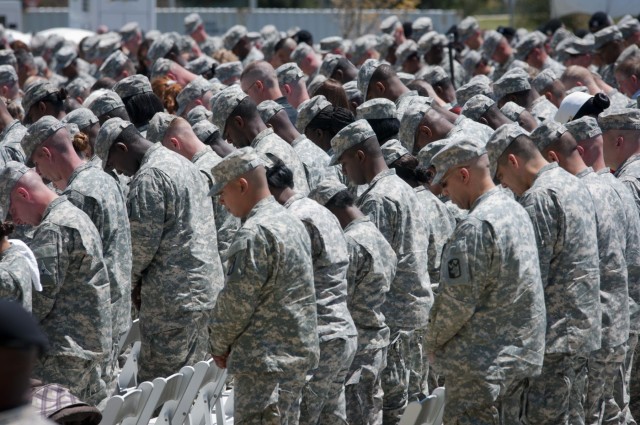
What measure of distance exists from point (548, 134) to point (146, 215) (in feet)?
7.92

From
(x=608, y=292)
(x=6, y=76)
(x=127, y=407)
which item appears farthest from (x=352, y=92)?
(x=127, y=407)

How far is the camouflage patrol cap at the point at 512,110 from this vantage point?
1047cm

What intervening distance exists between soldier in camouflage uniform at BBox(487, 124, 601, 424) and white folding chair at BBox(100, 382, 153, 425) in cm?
204

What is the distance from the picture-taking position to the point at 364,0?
3173 cm

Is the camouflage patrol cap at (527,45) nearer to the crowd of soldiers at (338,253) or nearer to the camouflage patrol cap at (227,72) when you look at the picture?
the camouflage patrol cap at (227,72)

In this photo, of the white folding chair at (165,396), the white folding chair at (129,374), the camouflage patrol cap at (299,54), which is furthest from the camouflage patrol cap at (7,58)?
the white folding chair at (165,396)

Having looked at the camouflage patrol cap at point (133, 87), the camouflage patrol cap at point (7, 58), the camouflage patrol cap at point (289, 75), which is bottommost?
the camouflage patrol cap at point (7, 58)

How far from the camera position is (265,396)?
6.33 m

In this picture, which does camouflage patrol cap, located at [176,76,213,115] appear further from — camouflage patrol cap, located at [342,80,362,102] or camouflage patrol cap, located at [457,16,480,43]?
camouflage patrol cap, located at [457,16,480,43]

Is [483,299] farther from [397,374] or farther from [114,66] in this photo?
[114,66]

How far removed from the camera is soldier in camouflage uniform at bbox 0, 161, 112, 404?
6.58 metres

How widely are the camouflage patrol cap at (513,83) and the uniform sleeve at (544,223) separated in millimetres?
4779

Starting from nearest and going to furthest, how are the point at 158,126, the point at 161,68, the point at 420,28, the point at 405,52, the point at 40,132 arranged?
the point at 40,132
the point at 158,126
the point at 161,68
the point at 405,52
the point at 420,28

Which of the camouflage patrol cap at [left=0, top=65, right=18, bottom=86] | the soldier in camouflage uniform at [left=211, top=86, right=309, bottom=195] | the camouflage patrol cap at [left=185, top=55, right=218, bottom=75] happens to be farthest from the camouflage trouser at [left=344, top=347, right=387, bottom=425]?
the camouflage patrol cap at [left=185, top=55, right=218, bottom=75]
